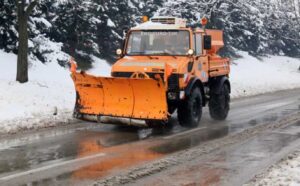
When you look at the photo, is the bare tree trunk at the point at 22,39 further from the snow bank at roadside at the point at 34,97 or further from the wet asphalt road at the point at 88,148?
the wet asphalt road at the point at 88,148

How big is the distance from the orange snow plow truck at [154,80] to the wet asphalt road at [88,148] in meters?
0.44

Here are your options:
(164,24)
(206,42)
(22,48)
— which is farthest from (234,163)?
(22,48)

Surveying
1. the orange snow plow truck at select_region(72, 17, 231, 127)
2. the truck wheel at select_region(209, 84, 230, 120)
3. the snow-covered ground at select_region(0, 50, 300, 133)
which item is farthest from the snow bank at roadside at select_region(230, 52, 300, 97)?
the orange snow plow truck at select_region(72, 17, 231, 127)

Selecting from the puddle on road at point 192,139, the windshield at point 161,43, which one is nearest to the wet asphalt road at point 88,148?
the puddle on road at point 192,139

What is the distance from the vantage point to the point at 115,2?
25.8 m

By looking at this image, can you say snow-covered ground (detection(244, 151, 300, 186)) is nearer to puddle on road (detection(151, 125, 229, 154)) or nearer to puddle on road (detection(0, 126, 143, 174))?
puddle on road (detection(151, 125, 229, 154))

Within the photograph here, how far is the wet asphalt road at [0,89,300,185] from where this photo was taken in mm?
7590

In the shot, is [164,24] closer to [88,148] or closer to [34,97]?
[88,148]

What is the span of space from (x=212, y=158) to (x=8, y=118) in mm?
5576

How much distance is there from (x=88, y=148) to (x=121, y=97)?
2111 millimetres

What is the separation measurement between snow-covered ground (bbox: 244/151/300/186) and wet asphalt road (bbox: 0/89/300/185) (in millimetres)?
1980

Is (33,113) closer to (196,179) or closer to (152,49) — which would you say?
(152,49)

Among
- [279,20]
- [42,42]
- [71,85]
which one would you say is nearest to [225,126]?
[71,85]

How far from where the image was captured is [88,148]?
9.69m
